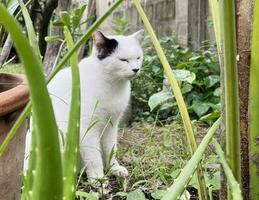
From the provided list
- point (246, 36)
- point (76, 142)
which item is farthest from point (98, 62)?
point (76, 142)

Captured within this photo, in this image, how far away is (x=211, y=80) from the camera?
206 cm

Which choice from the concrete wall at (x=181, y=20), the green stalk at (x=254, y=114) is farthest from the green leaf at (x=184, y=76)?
the green stalk at (x=254, y=114)

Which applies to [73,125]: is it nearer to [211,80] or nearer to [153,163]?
[153,163]

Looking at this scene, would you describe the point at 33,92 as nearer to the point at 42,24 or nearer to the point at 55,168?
the point at 55,168

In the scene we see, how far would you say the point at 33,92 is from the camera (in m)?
0.18

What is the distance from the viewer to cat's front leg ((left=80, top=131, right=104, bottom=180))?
122 centimetres

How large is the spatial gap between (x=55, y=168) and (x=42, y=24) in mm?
1956

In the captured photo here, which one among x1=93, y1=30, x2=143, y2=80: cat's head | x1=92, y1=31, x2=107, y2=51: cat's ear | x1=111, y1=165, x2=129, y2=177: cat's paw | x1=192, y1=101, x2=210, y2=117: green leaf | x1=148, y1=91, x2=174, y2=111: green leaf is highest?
x1=92, y1=31, x2=107, y2=51: cat's ear

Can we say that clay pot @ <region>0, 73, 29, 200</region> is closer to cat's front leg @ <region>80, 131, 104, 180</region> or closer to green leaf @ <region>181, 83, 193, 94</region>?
cat's front leg @ <region>80, 131, 104, 180</region>

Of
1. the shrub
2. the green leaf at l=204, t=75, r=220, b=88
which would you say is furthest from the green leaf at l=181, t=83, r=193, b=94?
the green leaf at l=204, t=75, r=220, b=88

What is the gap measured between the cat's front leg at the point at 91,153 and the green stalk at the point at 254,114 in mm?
807

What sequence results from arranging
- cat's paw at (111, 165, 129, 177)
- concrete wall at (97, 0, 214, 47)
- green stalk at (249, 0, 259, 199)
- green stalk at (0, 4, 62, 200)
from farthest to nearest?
concrete wall at (97, 0, 214, 47) → cat's paw at (111, 165, 129, 177) → green stalk at (249, 0, 259, 199) → green stalk at (0, 4, 62, 200)

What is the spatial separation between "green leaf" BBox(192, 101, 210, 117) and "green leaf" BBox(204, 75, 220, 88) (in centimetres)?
14

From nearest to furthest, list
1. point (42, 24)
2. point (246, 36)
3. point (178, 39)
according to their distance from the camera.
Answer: point (246, 36), point (42, 24), point (178, 39)
